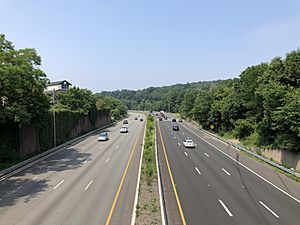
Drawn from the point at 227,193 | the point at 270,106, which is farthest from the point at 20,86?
the point at 270,106

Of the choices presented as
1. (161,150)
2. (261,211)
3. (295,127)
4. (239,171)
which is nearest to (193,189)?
(261,211)

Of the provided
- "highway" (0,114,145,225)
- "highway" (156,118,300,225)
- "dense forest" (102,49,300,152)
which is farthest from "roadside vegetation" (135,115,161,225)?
"dense forest" (102,49,300,152)

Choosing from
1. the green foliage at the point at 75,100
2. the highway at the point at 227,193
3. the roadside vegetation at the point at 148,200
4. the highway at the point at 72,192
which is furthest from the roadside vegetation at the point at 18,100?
the green foliage at the point at 75,100

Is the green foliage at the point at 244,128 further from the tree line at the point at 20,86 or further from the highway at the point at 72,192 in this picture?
the tree line at the point at 20,86

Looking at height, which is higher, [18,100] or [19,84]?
[19,84]

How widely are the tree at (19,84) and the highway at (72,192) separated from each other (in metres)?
5.61

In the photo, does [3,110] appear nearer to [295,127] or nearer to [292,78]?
[295,127]

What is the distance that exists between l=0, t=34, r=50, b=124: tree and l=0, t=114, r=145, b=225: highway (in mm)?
5615

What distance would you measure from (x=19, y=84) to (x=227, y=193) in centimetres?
2196

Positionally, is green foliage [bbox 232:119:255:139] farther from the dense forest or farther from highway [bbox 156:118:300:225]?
highway [bbox 156:118:300:225]

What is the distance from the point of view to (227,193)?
60.4 ft

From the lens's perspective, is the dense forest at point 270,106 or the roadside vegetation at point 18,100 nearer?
the roadside vegetation at point 18,100

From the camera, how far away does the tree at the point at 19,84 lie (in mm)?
25781

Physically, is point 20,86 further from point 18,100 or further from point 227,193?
point 227,193
